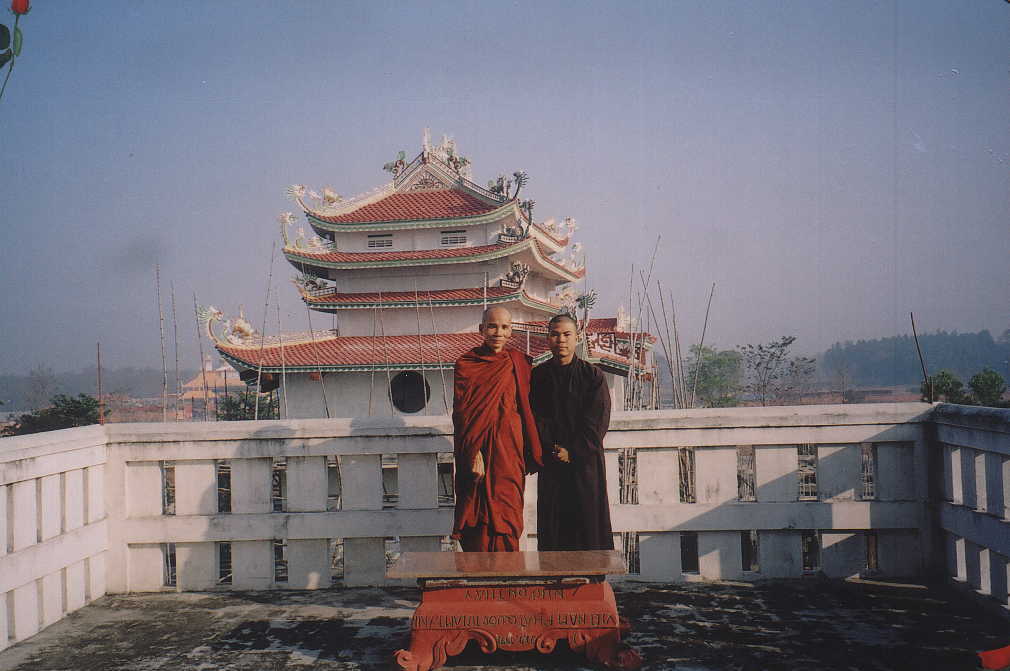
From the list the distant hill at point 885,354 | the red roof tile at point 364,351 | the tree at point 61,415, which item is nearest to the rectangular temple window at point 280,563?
the red roof tile at point 364,351

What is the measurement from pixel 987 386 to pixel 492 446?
21303mm

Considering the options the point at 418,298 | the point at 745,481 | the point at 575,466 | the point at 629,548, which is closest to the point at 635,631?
the point at 575,466

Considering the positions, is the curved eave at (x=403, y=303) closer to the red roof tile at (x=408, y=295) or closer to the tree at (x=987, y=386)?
the red roof tile at (x=408, y=295)

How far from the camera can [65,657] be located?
3.64 m

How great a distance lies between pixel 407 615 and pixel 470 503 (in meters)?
0.78

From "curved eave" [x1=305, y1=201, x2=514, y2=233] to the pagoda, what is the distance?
24mm

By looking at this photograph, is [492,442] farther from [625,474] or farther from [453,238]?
[453,238]

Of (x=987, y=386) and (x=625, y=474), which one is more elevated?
(x=625, y=474)

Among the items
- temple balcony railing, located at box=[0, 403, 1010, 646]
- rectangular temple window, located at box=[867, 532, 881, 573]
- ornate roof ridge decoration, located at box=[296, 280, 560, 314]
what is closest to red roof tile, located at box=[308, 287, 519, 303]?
ornate roof ridge decoration, located at box=[296, 280, 560, 314]

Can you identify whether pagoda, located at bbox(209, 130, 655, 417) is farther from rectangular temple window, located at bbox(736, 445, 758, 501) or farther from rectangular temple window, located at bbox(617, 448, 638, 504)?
rectangular temple window, located at bbox(617, 448, 638, 504)

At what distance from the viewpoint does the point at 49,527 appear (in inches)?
165

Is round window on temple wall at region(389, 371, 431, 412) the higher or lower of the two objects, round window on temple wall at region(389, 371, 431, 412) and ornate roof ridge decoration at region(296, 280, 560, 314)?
the lower

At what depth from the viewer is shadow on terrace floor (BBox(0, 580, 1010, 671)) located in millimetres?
3402

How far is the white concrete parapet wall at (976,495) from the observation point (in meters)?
3.81
